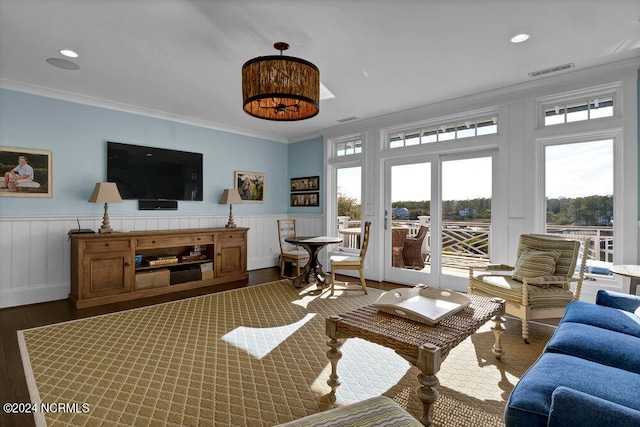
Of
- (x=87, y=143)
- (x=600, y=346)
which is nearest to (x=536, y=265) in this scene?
(x=600, y=346)

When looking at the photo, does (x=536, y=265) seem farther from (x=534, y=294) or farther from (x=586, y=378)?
(x=586, y=378)

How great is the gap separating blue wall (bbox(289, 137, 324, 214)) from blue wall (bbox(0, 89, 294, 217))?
3.4 inches

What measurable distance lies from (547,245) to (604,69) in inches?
75.2

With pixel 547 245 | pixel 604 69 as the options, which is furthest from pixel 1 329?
pixel 604 69

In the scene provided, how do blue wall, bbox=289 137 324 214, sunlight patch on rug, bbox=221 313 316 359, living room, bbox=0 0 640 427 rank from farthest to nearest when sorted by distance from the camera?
blue wall, bbox=289 137 324 214
living room, bbox=0 0 640 427
sunlight patch on rug, bbox=221 313 316 359

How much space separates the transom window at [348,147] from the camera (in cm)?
580

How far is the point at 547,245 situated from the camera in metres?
3.27

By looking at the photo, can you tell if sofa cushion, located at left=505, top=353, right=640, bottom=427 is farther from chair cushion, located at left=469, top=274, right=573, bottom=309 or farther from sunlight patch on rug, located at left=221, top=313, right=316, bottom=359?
sunlight patch on rug, located at left=221, top=313, right=316, bottom=359

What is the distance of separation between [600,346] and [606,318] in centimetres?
51

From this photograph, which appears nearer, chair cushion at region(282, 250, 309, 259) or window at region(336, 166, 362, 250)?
chair cushion at region(282, 250, 309, 259)

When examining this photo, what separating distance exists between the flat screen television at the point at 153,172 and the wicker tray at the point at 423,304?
13.4 feet

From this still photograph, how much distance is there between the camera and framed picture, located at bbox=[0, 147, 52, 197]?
12.6ft

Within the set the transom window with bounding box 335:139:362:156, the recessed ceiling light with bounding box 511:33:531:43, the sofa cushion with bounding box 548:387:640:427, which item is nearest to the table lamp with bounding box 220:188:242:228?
the transom window with bounding box 335:139:362:156

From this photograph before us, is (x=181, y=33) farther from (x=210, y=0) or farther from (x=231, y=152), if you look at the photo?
(x=231, y=152)
